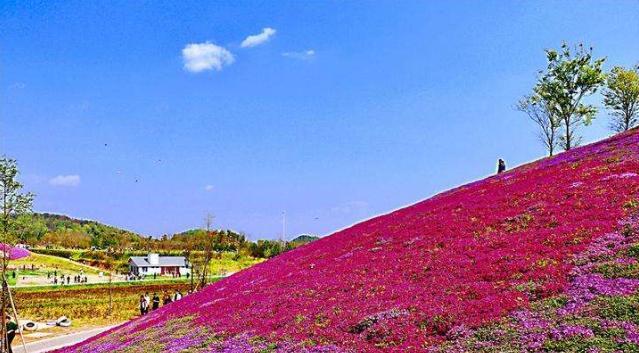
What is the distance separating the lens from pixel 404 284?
1795cm

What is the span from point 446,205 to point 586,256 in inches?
575

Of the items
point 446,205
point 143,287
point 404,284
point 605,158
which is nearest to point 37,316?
point 143,287

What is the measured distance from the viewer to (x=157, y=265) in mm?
122625

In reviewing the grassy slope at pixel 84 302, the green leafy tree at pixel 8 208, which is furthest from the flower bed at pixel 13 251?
the grassy slope at pixel 84 302

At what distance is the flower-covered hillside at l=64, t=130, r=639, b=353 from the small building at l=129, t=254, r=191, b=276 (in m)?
97.0

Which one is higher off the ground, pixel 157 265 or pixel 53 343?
pixel 157 265

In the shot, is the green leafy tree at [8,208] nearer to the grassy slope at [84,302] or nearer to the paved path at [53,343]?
the paved path at [53,343]

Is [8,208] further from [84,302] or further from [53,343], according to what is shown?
[84,302]

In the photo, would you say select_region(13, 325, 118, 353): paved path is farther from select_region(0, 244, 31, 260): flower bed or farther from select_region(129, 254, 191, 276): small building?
select_region(129, 254, 191, 276): small building

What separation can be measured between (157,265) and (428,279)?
371 ft

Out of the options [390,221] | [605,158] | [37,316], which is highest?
[605,158]

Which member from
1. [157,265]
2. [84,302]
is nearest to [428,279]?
[84,302]

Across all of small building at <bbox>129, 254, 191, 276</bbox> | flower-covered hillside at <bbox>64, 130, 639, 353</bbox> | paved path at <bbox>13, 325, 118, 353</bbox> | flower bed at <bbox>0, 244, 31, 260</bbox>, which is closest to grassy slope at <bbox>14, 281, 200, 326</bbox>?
paved path at <bbox>13, 325, 118, 353</bbox>

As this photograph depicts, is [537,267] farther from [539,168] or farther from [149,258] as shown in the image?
[149,258]
